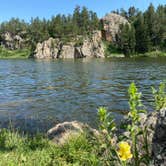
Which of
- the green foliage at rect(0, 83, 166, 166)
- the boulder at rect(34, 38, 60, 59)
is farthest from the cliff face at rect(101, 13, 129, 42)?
the green foliage at rect(0, 83, 166, 166)

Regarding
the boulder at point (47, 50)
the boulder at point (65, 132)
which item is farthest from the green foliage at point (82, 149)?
the boulder at point (47, 50)

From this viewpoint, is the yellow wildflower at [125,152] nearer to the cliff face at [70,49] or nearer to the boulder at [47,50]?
the cliff face at [70,49]

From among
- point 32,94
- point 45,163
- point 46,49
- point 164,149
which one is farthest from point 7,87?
point 46,49

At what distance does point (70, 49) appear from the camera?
6038 inches

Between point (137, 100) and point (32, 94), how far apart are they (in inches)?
944

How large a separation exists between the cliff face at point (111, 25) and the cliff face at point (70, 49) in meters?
15.2

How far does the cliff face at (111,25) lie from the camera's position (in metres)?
179

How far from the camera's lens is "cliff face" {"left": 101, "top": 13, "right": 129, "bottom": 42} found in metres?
179

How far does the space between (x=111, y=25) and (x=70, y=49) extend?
4343 centimetres

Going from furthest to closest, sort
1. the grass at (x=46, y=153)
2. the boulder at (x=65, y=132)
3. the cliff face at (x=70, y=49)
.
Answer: the cliff face at (x=70, y=49), the boulder at (x=65, y=132), the grass at (x=46, y=153)

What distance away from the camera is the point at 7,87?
113 feet

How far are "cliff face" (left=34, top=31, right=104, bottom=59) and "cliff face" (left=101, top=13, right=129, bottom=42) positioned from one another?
1517cm

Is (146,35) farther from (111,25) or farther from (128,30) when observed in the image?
(111,25)

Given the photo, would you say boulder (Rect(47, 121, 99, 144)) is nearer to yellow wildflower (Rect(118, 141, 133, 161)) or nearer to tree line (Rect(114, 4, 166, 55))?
yellow wildflower (Rect(118, 141, 133, 161))
